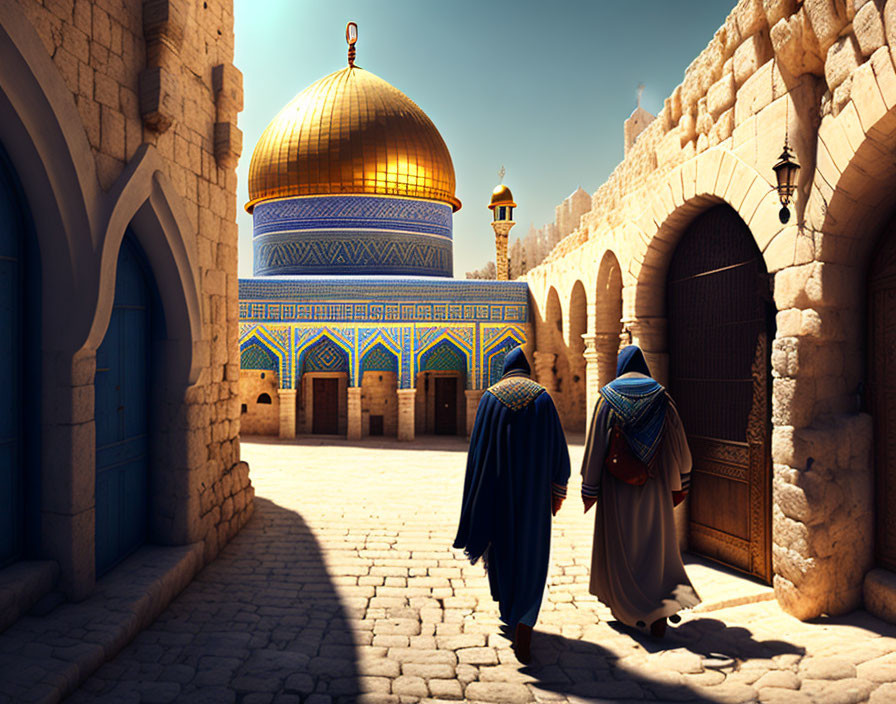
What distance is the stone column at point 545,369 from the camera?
1298cm

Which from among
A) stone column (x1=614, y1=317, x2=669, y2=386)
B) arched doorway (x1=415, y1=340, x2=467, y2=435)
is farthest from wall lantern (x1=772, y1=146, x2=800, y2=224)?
arched doorway (x1=415, y1=340, x2=467, y2=435)

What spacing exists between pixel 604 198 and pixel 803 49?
5.60 metres

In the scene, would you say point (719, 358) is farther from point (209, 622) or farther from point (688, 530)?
point (209, 622)

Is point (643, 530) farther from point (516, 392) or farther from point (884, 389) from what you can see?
point (884, 389)

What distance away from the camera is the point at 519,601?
10.6ft

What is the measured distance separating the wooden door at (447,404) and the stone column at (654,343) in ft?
28.8

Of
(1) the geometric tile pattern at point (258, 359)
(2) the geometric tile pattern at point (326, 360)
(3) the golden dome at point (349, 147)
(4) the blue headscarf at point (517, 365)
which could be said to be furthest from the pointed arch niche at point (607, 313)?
(3) the golden dome at point (349, 147)

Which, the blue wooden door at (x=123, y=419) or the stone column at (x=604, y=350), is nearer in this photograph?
the blue wooden door at (x=123, y=419)

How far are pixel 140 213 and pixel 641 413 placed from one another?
3.30 meters

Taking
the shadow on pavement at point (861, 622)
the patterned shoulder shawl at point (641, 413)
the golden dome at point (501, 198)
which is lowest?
Result: the shadow on pavement at point (861, 622)

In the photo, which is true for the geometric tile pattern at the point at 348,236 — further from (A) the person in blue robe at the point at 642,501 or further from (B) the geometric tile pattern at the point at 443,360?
(A) the person in blue robe at the point at 642,501

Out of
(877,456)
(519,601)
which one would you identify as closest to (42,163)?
(519,601)

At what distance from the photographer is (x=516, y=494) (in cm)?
336

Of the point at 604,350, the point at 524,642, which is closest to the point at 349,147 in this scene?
the point at 604,350
